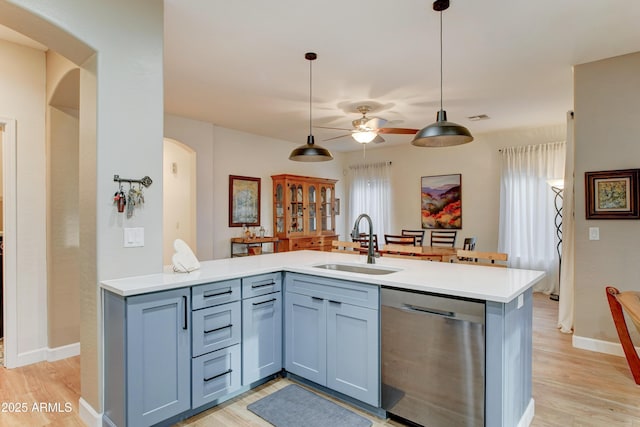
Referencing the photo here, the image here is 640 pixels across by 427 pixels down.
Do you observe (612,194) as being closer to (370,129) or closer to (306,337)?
(370,129)

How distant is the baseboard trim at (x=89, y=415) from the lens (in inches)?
83.4

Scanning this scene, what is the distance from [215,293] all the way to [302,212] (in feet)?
14.0

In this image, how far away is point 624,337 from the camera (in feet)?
8.90

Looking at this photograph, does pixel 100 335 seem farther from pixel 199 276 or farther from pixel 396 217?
pixel 396 217

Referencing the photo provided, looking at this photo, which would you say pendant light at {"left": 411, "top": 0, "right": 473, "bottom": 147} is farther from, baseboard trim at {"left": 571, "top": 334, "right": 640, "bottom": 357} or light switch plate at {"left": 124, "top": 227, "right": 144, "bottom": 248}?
baseboard trim at {"left": 571, "top": 334, "right": 640, "bottom": 357}

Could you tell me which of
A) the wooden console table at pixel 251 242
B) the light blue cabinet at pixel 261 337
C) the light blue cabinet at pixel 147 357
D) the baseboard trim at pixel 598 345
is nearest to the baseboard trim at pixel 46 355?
the light blue cabinet at pixel 147 357

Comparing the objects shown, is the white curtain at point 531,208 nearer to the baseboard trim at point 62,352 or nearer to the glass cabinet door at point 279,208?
the glass cabinet door at point 279,208

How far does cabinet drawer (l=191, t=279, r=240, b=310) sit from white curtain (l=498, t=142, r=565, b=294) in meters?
4.99

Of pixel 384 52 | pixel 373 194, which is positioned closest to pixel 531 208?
pixel 373 194

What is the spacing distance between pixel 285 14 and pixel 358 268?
1999mm

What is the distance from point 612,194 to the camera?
10.6ft

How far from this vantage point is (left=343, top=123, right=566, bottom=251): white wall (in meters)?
5.87

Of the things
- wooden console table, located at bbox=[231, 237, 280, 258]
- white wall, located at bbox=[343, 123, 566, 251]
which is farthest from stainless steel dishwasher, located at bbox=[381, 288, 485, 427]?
white wall, located at bbox=[343, 123, 566, 251]

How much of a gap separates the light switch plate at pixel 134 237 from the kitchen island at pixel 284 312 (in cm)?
21
